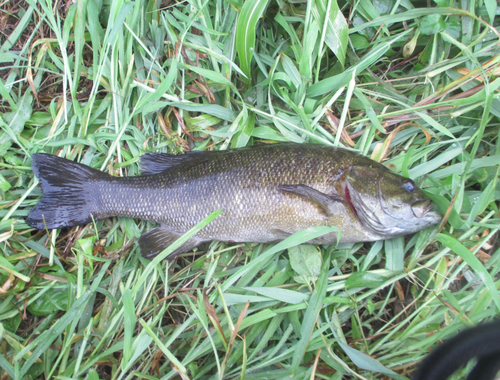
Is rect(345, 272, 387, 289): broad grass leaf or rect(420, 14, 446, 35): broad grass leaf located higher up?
rect(420, 14, 446, 35): broad grass leaf

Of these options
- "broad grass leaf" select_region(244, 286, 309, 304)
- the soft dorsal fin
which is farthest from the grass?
the soft dorsal fin

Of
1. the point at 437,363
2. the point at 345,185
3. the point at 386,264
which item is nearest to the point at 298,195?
the point at 345,185

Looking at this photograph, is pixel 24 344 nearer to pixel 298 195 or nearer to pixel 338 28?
pixel 298 195

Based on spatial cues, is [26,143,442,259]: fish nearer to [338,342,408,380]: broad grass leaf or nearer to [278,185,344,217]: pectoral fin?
[278,185,344,217]: pectoral fin

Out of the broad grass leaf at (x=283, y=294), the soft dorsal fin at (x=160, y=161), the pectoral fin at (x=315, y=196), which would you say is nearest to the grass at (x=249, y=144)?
the broad grass leaf at (x=283, y=294)

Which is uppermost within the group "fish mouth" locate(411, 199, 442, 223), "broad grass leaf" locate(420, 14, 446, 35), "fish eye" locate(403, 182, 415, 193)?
"broad grass leaf" locate(420, 14, 446, 35)

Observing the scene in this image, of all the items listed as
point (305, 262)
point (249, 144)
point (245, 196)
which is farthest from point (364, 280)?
point (249, 144)

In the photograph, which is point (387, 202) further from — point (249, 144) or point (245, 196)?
point (249, 144)
